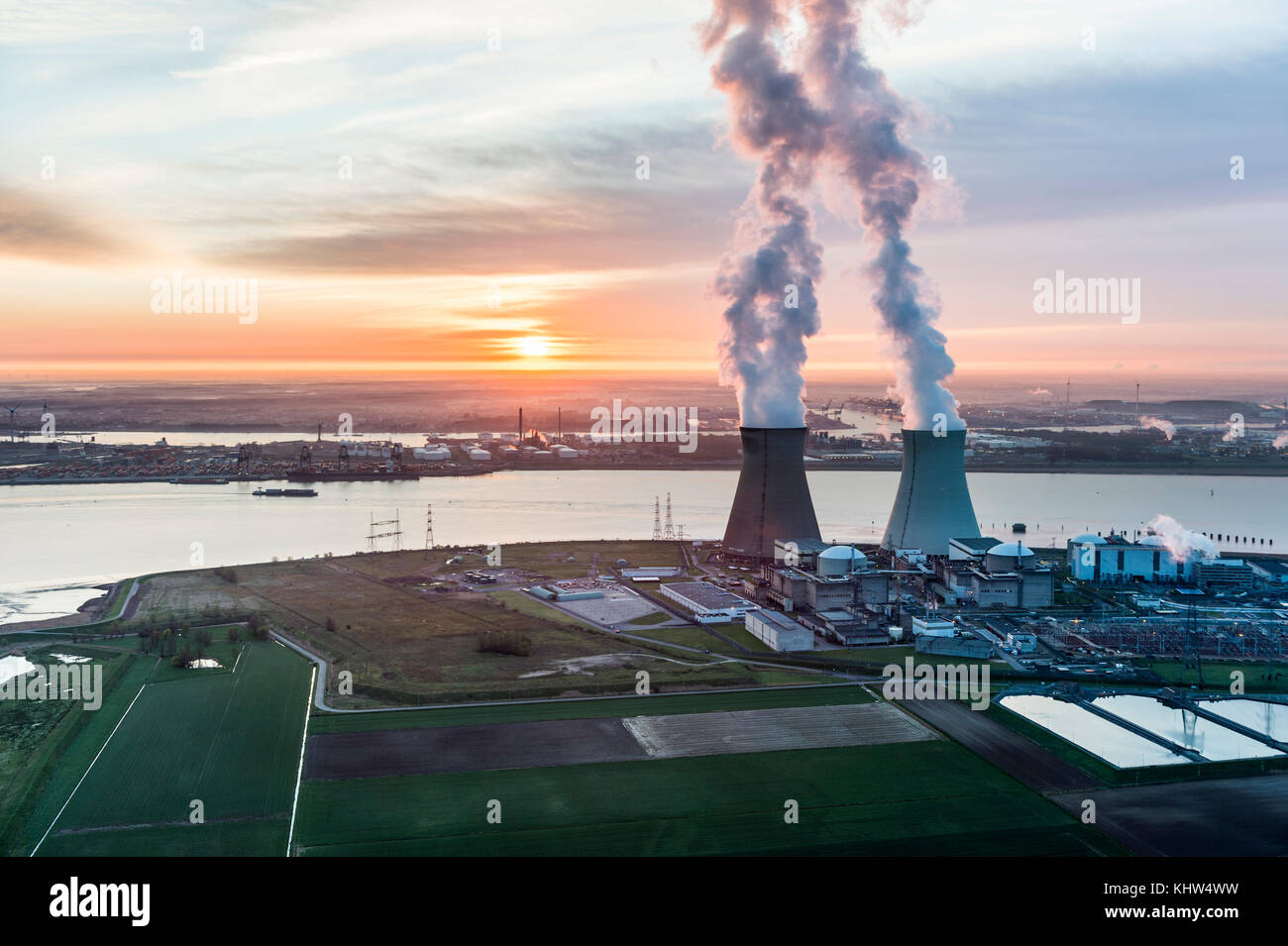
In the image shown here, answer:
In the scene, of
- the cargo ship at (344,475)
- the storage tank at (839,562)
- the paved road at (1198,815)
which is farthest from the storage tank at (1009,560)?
the cargo ship at (344,475)

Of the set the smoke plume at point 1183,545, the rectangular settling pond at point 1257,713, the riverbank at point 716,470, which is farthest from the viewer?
the riverbank at point 716,470

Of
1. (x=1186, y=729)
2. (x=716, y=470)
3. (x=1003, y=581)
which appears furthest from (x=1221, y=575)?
(x=716, y=470)

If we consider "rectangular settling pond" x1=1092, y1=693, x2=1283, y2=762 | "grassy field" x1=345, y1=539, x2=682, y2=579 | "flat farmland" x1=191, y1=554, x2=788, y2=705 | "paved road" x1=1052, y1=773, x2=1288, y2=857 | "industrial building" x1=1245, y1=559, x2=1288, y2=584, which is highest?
"grassy field" x1=345, y1=539, x2=682, y2=579

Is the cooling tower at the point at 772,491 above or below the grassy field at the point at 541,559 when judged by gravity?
above

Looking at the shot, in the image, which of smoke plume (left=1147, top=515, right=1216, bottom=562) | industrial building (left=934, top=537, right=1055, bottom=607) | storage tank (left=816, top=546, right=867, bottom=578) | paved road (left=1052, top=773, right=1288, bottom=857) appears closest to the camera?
paved road (left=1052, top=773, right=1288, bottom=857)

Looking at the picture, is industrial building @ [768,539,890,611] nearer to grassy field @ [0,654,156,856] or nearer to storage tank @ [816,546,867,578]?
storage tank @ [816,546,867,578]

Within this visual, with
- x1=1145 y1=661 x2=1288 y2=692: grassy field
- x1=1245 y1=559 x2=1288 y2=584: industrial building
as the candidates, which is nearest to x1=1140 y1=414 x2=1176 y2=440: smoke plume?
x1=1245 y1=559 x2=1288 y2=584: industrial building

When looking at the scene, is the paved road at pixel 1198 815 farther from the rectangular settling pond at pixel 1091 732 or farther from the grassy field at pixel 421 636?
the grassy field at pixel 421 636
